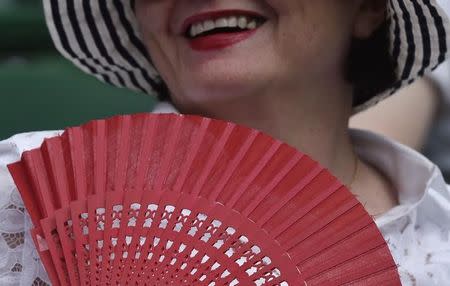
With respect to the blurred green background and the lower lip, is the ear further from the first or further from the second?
the blurred green background

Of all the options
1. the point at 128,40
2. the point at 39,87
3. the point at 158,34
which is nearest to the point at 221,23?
the point at 158,34

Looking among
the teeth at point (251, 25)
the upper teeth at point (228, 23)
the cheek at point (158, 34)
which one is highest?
the cheek at point (158, 34)

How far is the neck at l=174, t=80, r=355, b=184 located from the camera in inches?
42.3

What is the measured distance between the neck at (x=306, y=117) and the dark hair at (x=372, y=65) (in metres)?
0.03

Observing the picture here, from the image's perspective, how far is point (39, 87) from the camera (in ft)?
5.96

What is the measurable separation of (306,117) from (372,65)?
0.16 metres

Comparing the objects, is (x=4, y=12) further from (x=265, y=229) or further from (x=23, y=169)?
(x=265, y=229)

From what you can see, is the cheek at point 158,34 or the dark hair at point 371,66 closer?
the cheek at point 158,34

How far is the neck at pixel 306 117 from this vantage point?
107 cm

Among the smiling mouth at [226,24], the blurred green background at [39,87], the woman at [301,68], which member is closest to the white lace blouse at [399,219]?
the woman at [301,68]

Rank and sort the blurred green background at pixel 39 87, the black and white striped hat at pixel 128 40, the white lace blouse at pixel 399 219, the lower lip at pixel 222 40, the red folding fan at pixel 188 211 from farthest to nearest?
1. the blurred green background at pixel 39 87
2. the black and white striped hat at pixel 128 40
3. the lower lip at pixel 222 40
4. the white lace blouse at pixel 399 219
5. the red folding fan at pixel 188 211

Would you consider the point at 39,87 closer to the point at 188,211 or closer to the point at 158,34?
the point at 158,34

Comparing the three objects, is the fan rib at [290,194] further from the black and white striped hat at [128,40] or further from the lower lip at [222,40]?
the black and white striped hat at [128,40]

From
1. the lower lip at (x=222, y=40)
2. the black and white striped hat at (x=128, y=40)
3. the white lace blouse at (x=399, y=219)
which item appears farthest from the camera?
the black and white striped hat at (x=128, y=40)
